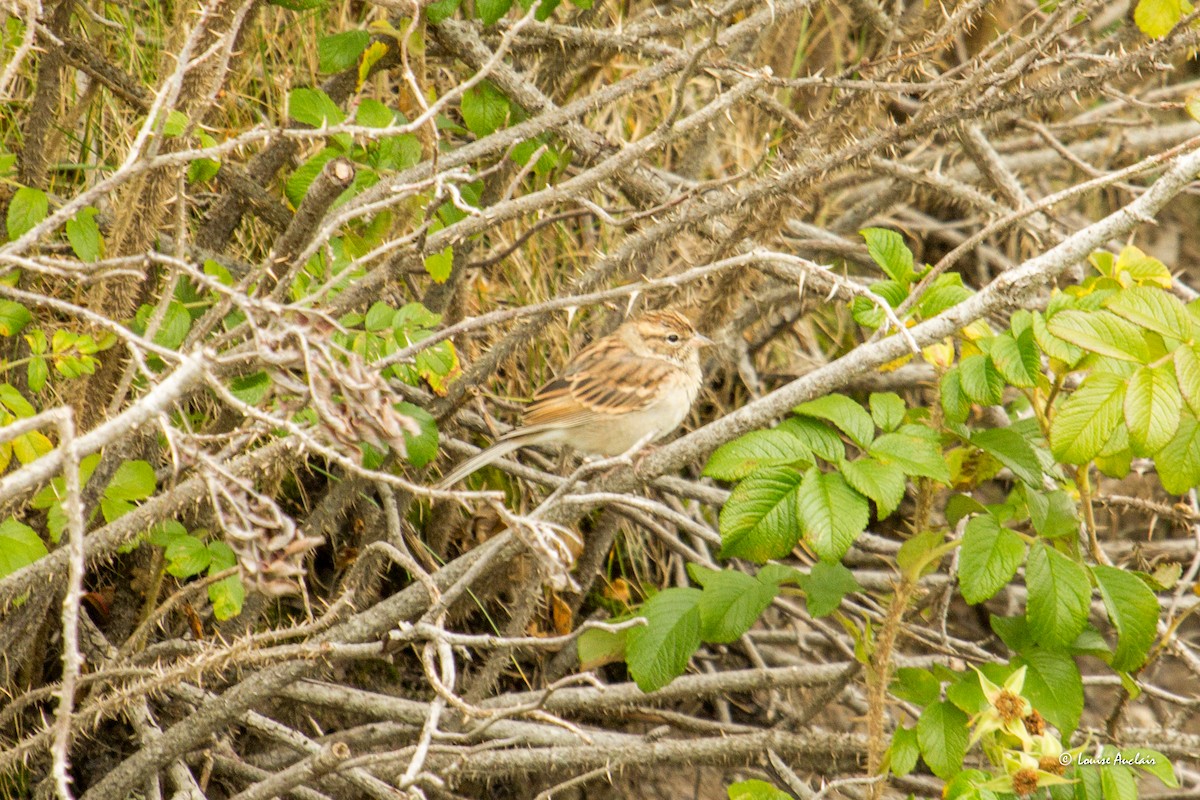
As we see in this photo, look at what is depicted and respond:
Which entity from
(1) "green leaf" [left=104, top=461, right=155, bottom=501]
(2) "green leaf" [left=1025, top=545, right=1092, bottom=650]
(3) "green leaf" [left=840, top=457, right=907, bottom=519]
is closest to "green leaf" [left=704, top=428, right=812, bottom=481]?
(3) "green leaf" [left=840, top=457, right=907, bottom=519]

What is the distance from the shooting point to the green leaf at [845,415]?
319 cm

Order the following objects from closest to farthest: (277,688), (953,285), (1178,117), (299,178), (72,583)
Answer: (72,583) → (953,285) → (277,688) → (299,178) → (1178,117)

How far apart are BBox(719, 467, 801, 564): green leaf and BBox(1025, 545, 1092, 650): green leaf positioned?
65 cm

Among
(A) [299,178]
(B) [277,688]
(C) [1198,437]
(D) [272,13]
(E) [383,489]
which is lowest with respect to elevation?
(B) [277,688]

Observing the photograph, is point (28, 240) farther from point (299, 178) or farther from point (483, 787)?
point (483, 787)

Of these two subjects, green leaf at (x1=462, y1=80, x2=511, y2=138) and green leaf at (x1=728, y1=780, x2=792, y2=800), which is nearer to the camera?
green leaf at (x1=728, y1=780, x2=792, y2=800)

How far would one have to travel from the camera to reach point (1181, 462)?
2992 millimetres

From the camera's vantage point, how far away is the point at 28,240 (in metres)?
2.51

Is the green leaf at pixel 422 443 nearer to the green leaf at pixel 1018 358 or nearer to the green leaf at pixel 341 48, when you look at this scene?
the green leaf at pixel 341 48

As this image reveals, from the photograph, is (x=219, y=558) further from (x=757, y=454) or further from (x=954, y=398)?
(x=954, y=398)

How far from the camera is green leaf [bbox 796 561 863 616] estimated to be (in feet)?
11.4

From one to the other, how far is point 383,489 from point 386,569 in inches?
17.7

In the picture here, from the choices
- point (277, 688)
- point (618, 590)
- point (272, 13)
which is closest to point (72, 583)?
point (277, 688)

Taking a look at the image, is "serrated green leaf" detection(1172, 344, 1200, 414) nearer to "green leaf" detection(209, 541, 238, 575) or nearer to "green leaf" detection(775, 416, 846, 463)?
"green leaf" detection(775, 416, 846, 463)
